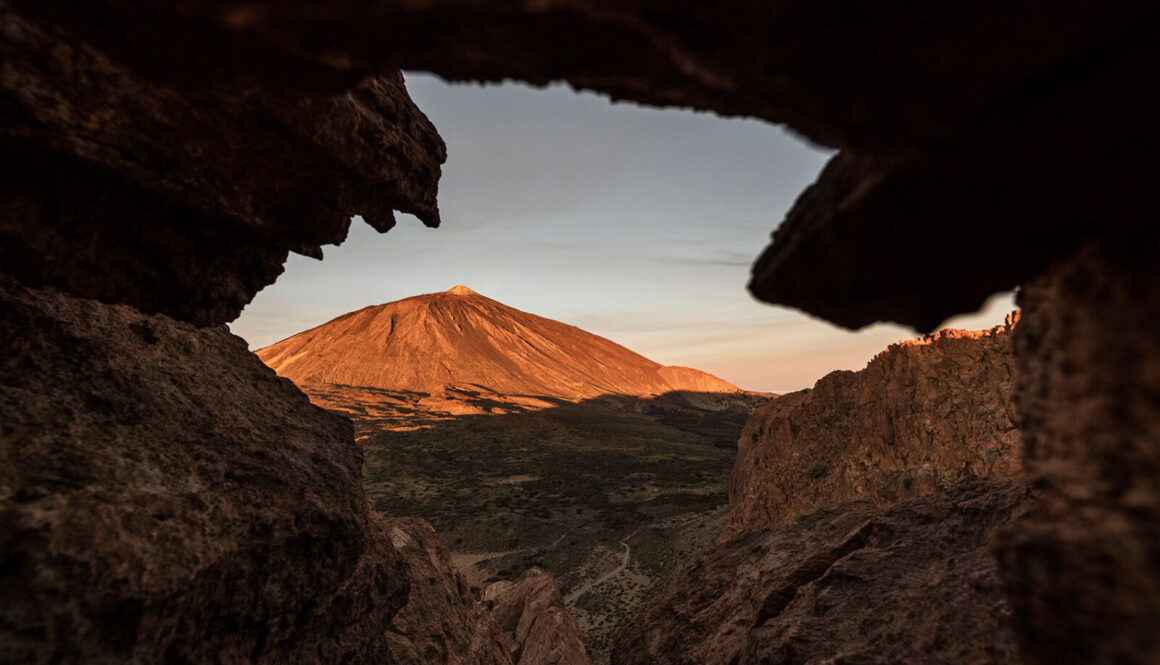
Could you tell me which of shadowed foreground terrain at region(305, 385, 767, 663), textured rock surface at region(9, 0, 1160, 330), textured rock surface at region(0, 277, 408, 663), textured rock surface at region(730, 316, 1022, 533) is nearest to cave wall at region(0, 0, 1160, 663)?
textured rock surface at region(9, 0, 1160, 330)

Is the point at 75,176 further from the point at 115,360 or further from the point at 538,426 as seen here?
the point at 538,426

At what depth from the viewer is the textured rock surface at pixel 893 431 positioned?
1417 centimetres

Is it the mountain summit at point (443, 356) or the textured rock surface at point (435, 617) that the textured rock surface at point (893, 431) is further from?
the mountain summit at point (443, 356)

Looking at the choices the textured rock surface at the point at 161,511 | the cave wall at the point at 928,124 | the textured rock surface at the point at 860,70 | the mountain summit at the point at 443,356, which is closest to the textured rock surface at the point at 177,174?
the cave wall at the point at 928,124

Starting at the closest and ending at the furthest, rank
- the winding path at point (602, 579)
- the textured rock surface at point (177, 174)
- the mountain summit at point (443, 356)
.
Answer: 1. the textured rock surface at point (177, 174)
2. the winding path at point (602, 579)
3. the mountain summit at point (443, 356)

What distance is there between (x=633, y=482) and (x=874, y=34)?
171 feet

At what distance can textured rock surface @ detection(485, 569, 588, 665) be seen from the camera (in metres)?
15.3

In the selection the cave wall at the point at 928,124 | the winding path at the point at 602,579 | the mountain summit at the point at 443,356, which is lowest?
the winding path at the point at 602,579

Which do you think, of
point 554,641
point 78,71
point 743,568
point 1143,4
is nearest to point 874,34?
point 1143,4

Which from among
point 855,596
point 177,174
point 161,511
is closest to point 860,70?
point 177,174

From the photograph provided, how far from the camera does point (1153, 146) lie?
2.80 m

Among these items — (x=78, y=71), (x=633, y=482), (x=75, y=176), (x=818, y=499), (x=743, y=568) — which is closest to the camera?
(x=78, y=71)

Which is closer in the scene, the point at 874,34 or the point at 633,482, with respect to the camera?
the point at 874,34

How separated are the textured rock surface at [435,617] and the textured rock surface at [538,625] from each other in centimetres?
204
